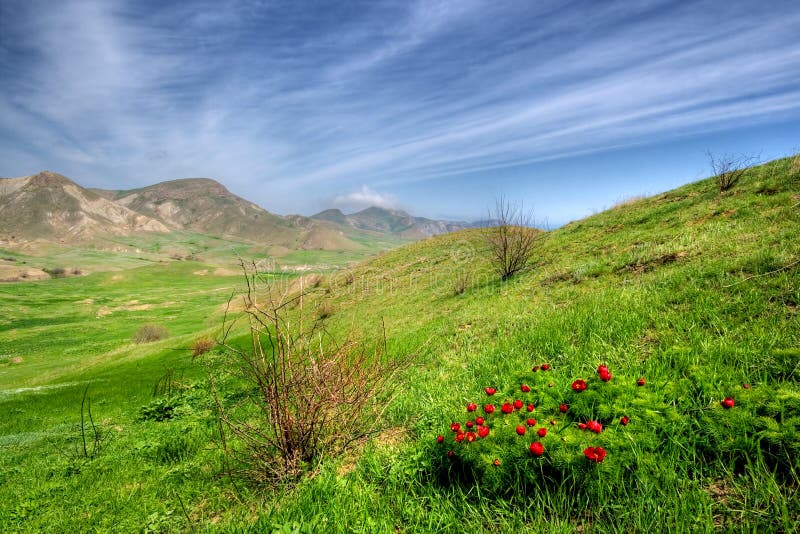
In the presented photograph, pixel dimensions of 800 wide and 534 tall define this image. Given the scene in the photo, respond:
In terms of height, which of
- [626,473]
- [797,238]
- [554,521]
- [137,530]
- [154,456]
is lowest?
[154,456]

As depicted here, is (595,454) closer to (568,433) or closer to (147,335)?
(568,433)

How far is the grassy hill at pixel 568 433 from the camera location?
275 centimetres

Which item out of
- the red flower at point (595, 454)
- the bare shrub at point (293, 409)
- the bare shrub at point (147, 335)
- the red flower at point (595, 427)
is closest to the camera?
the red flower at point (595, 454)

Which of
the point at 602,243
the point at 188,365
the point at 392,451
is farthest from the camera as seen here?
the point at 188,365

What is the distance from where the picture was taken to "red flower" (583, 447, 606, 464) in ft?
8.81

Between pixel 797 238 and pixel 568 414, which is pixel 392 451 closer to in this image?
pixel 568 414

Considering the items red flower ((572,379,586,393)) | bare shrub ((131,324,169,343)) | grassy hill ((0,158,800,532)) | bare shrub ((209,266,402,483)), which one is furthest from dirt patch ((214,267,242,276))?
red flower ((572,379,586,393))

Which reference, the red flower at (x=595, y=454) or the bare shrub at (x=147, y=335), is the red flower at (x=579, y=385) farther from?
the bare shrub at (x=147, y=335)

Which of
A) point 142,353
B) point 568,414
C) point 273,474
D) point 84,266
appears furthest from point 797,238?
point 84,266

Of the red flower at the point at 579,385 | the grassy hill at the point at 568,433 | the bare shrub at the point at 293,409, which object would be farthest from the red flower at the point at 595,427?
the bare shrub at the point at 293,409

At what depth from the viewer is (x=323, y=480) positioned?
3842 millimetres

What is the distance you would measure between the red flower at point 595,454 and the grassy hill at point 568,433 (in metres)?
0.15

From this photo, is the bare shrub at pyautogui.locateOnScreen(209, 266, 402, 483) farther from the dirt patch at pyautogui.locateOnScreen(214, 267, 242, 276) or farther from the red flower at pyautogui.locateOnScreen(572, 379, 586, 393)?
the dirt patch at pyautogui.locateOnScreen(214, 267, 242, 276)

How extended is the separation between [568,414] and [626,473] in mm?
770
